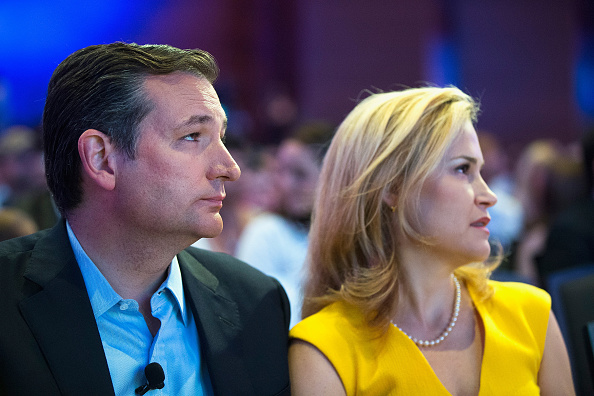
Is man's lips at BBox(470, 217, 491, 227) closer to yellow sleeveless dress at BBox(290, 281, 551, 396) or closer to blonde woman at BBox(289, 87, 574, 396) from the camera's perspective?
blonde woman at BBox(289, 87, 574, 396)

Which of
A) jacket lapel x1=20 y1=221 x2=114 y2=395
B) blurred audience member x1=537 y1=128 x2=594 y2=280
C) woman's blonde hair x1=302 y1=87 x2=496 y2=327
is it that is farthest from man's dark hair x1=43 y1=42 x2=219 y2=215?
blurred audience member x1=537 y1=128 x2=594 y2=280

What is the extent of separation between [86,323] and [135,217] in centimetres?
28

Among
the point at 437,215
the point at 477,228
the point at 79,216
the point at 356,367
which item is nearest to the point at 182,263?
the point at 79,216

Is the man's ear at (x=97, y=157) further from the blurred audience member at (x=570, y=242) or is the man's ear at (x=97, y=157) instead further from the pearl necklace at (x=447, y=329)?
the blurred audience member at (x=570, y=242)

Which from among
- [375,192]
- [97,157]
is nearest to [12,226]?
[97,157]

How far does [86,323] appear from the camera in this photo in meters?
1.39

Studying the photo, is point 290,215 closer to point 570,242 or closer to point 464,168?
point 570,242

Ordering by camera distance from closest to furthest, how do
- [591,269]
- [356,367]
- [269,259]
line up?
1. [356,367]
2. [591,269]
3. [269,259]

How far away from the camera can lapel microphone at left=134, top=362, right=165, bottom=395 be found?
1.40 metres

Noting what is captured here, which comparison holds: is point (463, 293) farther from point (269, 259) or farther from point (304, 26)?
point (304, 26)

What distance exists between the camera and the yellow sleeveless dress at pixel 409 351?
1657 mm

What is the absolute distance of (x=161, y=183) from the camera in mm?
1473

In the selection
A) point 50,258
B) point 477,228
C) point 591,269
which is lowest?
point 591,269

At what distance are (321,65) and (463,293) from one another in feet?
21.6
